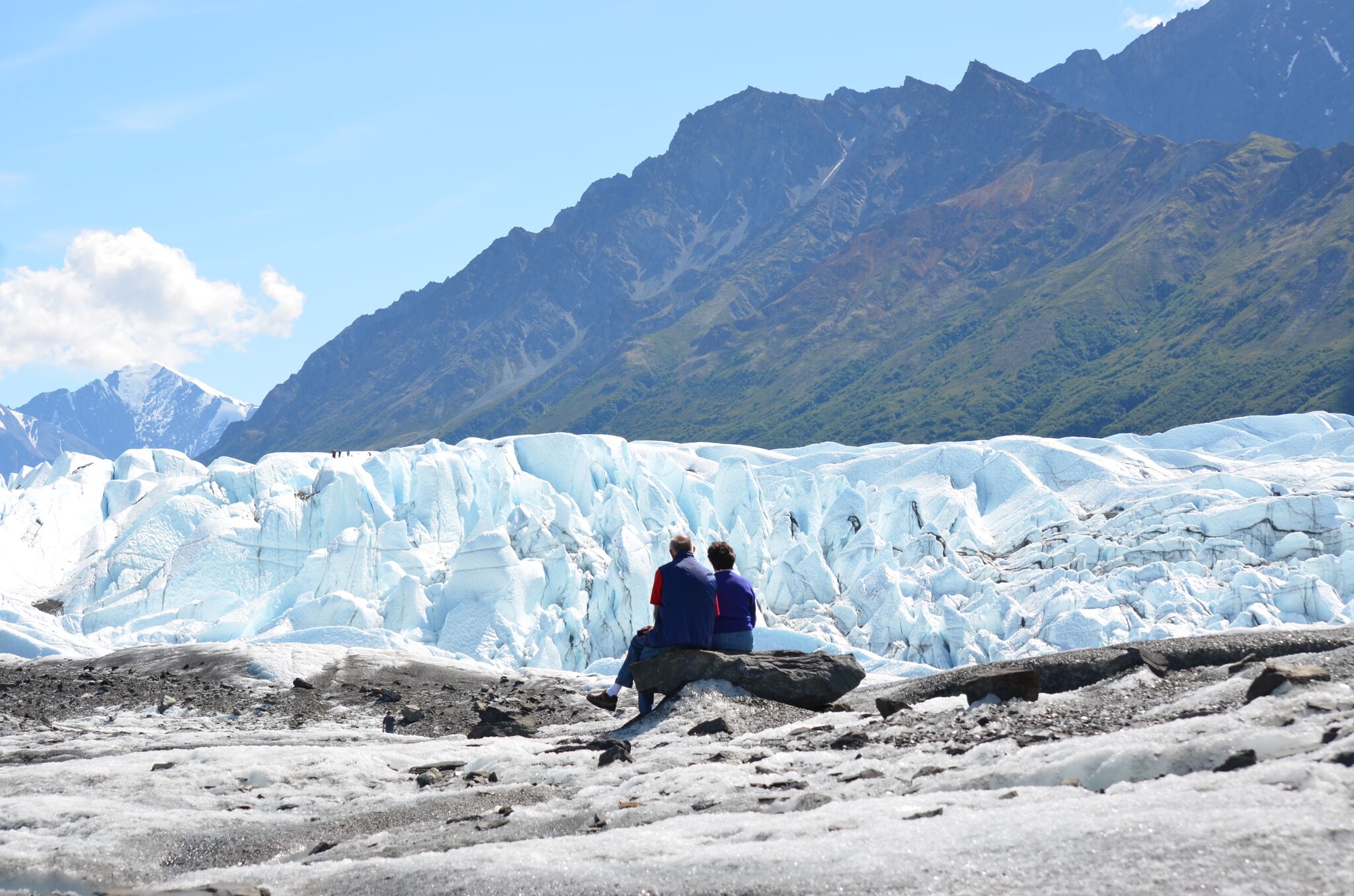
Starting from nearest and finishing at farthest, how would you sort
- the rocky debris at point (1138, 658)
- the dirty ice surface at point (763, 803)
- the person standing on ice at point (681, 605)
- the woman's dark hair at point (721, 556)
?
the dirty ice surface at point (763, 803) → the rocky debris at point (1138, 658) → the person standing on ice at point (681, 605) → the woman's dark hair at point (721, 556)

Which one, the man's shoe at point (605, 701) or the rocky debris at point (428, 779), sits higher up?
the man's shoe at point (605, 701)

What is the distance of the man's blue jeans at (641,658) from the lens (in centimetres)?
1151

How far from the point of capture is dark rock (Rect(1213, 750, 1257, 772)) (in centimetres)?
581

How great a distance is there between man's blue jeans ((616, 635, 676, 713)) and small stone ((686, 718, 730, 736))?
1237 millimetres

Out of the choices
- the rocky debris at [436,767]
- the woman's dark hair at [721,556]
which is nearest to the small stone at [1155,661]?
the woman's dark hair at [721,556]

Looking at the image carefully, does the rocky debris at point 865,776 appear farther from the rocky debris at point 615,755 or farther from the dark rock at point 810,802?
the rocky debris at point 615,755

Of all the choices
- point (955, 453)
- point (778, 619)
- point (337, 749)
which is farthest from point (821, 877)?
point (955, 453)

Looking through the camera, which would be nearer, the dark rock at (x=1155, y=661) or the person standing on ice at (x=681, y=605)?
the dark rock at (x=1155, y=661)

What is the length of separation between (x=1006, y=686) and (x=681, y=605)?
11.0 feet

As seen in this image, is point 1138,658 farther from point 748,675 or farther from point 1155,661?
point 748,675

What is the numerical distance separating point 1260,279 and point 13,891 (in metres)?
211

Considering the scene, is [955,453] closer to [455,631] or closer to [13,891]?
[455,631]

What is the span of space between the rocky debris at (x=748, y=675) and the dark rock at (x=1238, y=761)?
5786mm

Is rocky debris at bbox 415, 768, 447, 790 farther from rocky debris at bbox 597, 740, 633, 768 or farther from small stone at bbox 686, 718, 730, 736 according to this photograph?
small stone at bbox 686, 718, 730, 736
